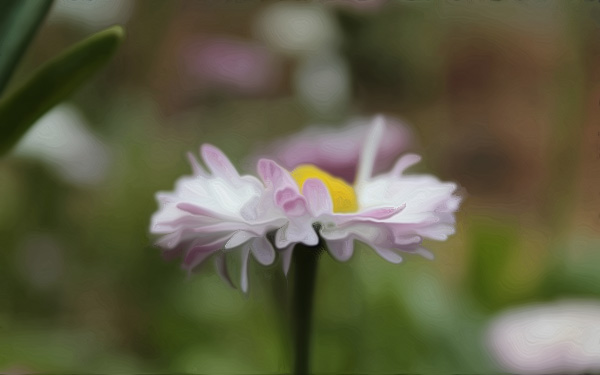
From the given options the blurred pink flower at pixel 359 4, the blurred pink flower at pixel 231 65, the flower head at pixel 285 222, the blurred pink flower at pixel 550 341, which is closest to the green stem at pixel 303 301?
the flower head at pixel 285 222

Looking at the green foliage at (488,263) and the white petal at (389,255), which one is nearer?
the white petal at (389,255)

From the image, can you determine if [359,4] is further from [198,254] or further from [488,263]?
[198,254]

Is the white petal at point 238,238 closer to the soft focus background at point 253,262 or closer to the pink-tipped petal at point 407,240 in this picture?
the pink-tipped petal at point 407,240

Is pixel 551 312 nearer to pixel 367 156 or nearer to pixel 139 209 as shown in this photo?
pixel 367 156

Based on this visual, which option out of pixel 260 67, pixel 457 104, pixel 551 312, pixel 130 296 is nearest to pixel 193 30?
pixel 260 67

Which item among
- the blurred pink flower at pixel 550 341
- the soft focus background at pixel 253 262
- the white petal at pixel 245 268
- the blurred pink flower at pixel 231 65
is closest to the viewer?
the white petal at pixel 245 268

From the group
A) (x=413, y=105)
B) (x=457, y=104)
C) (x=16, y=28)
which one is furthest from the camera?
(x=457, y=104)
